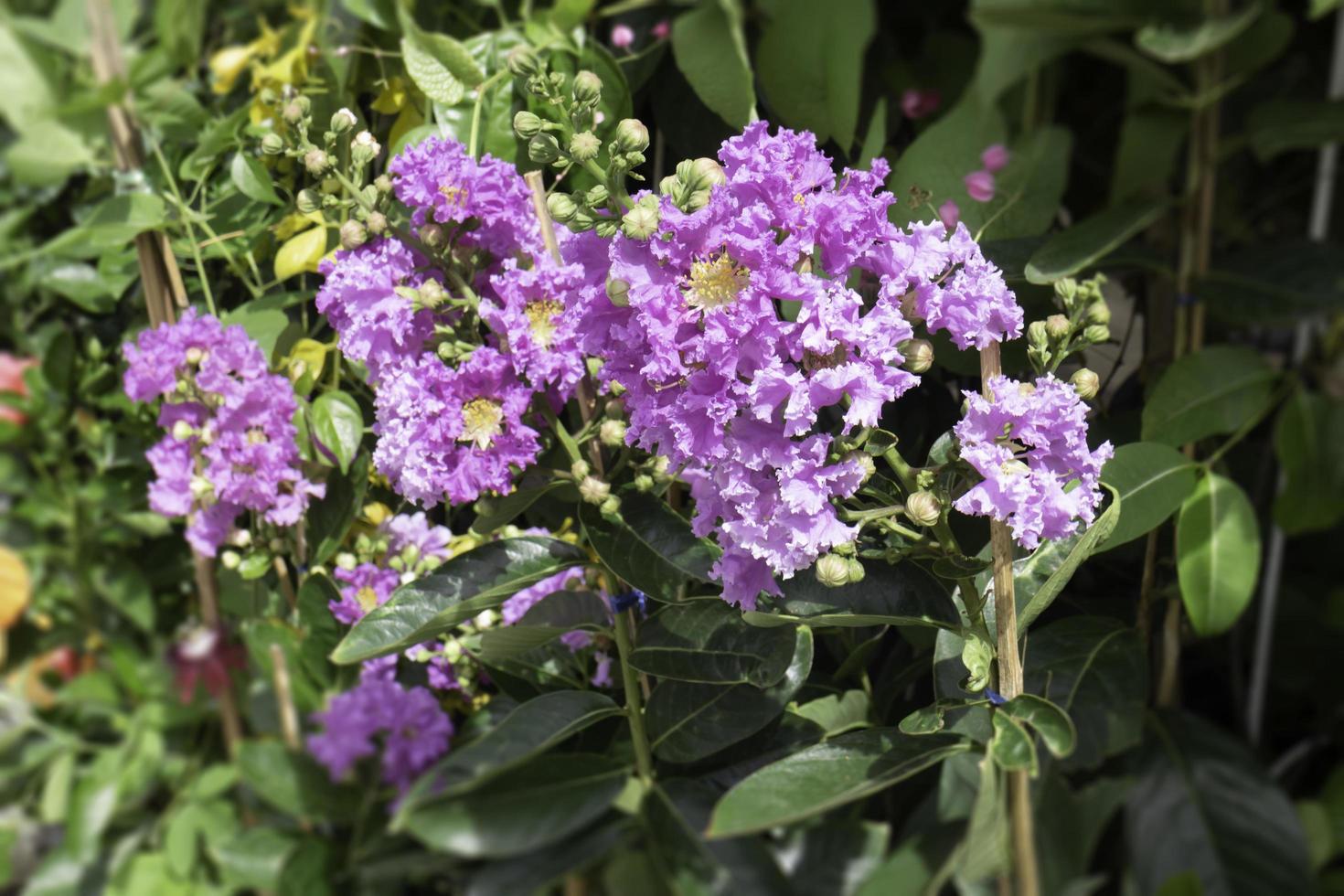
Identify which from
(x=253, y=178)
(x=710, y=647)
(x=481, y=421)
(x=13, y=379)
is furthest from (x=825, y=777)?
(x=13, y=379)

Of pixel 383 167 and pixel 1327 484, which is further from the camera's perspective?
pixel 383 167

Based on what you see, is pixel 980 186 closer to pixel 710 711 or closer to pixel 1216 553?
pixel 1216 553

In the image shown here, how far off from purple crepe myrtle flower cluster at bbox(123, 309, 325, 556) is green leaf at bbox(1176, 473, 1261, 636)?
0.68 meters

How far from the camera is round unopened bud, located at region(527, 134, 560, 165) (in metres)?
0.68

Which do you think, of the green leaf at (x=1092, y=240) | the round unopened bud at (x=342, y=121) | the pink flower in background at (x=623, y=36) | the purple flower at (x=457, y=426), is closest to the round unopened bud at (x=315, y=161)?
the round unopened bud at (x=342, y=121)

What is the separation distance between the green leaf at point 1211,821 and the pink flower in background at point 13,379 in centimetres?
119

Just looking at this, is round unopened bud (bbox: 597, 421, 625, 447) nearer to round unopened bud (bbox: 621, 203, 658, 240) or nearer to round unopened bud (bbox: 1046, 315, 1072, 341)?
round unopened bud (bbox: 621, 203, 658, 240)

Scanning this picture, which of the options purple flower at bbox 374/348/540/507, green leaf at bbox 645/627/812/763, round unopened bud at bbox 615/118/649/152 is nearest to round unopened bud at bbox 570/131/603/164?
round unopened bud at bbox 615/118/649/152

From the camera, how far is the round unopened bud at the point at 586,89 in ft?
2.21

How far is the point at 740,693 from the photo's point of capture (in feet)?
2.58

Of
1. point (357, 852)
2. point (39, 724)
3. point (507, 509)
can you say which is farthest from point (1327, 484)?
point (39, 724)

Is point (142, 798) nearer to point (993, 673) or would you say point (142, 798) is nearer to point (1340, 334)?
point (993, 673)

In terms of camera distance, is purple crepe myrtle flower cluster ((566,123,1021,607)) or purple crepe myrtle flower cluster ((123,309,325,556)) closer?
purple crepe myrtle flower cluster ((566,123,1021,607))

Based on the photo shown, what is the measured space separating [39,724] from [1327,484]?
1.30m
